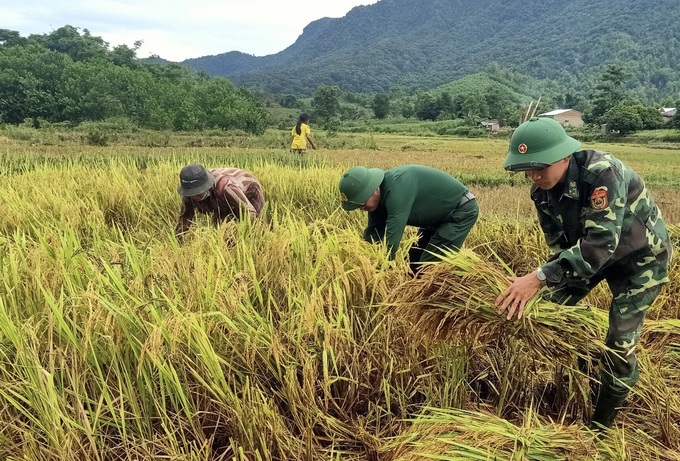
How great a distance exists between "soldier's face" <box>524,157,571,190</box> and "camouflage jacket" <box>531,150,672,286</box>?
3cm

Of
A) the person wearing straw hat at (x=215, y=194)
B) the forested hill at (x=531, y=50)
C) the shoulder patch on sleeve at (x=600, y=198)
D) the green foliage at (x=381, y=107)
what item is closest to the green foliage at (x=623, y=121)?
the person wearing straw hat at (x=215, y=194)

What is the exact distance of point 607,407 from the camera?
192 cm

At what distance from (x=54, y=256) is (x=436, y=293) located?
2002 millimetres

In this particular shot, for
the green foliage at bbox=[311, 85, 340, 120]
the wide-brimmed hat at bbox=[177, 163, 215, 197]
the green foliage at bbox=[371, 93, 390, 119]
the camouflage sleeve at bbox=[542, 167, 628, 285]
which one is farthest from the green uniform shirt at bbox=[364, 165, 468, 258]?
the green foliage at bbox=[371, 93, 390, 119]

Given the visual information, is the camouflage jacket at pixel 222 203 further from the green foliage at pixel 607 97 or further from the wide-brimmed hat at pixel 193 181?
the green foliage at pixel 607 97

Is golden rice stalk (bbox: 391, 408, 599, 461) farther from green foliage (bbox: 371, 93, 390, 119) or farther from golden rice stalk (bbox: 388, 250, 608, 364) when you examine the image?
green foliage (bbox: 371, 93, 390, 119)

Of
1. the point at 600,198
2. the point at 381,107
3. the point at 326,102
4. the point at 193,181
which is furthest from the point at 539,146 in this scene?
the point at 381,107

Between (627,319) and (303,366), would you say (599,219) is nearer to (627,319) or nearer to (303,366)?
(627,319)

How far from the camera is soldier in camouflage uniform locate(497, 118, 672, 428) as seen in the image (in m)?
1.67

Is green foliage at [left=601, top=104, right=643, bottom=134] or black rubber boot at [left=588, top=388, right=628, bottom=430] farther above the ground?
green foliage at [left=601, top=104, right=643, bottom=134]

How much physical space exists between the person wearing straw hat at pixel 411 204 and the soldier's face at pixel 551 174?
→ 797 millimetres

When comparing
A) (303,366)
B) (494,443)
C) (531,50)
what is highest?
(531,50)

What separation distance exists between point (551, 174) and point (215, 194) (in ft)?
8.52

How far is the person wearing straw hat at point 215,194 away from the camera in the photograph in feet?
11.3
